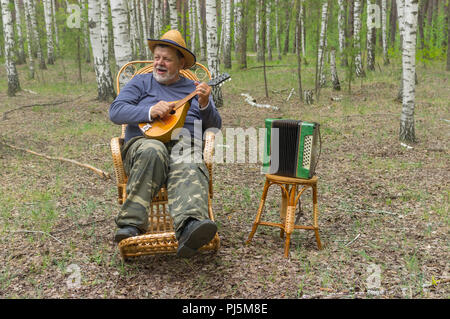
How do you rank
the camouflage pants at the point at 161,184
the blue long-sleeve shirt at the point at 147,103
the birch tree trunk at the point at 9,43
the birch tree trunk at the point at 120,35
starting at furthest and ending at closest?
1. the birch tree trunk at the point at 9,43
2. the birch tree trunk at the point at 120,35
3. the blue long-sleeve shirt at the point at 147,103
4. the camouflage pants at the point at 161,184

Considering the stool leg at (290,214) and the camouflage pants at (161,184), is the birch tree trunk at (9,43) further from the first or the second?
the stool leg at (290,214)

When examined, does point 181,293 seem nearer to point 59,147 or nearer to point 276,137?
point 276,137

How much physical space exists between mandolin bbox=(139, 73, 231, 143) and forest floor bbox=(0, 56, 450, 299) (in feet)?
3.46

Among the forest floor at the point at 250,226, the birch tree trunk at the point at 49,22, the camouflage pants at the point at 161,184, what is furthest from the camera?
the birch tree trunk at the point at 49,22

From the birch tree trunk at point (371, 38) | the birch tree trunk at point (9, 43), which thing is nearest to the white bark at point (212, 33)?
the birch tree trunk at point (9, 43)

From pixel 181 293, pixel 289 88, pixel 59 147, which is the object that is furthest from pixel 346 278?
pixel 289 88

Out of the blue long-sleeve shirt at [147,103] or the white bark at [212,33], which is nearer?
the blue long-sleeve shirt at [147,103]

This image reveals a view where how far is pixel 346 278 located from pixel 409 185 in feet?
8.37

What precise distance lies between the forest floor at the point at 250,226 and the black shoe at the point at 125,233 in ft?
0.99

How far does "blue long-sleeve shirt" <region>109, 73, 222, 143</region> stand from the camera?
357 centimetres

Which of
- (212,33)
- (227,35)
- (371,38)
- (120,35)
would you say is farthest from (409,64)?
(227,35)

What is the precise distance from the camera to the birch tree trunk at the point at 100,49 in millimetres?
10500

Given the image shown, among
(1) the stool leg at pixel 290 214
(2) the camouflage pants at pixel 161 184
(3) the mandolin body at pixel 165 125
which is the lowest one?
(1) the stool leg at pixel 290 214

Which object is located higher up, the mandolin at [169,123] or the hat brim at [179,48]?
the hat brim at [179,48]
